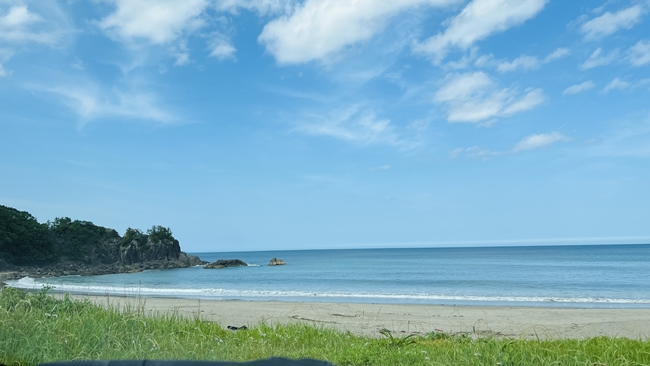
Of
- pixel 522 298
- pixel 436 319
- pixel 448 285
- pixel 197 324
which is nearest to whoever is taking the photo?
pixel 197 324

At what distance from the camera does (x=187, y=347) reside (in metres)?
5.64

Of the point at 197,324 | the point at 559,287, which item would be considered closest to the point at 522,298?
the point at 559,287

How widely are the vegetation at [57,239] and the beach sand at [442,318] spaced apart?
170 feet

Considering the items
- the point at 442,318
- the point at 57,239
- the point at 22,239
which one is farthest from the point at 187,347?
the point at 57,239

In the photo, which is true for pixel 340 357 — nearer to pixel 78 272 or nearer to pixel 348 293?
pixel 348 293

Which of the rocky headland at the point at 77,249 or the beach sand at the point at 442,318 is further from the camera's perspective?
the rocky headland at the point at 77,249

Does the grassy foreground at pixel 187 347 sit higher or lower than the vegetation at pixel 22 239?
lower

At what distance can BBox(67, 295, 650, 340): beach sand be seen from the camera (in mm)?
14633

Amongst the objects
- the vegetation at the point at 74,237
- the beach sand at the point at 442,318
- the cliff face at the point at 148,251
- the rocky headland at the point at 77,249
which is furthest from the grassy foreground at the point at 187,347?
the cliff face at the point at 148,251

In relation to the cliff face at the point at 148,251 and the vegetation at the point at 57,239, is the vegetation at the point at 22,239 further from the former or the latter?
the cliff face at the point at 148,251

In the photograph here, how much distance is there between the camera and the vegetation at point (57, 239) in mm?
62469

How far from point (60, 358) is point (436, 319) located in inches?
568

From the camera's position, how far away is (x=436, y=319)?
17.8 m

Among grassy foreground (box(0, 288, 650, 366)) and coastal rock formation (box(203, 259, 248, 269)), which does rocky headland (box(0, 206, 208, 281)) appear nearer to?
coastal rock formation (box(203, 259, 248, 269))
